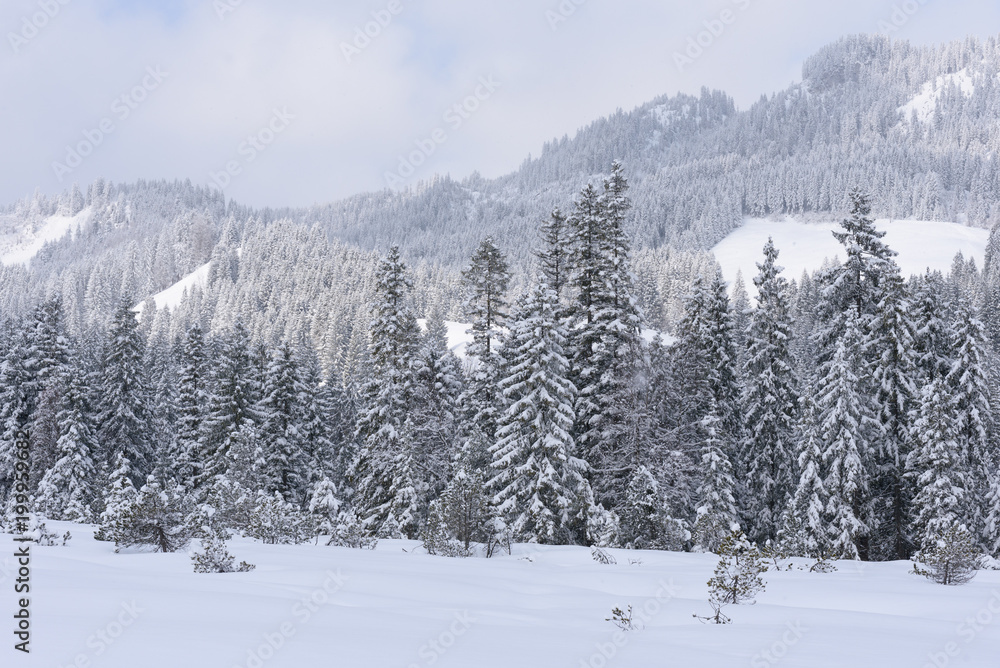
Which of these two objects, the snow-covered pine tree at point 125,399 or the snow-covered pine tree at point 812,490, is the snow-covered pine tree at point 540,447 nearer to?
the snow-covered pine tree at point 812,490

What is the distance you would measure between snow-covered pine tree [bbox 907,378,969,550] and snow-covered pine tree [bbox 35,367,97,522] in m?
38.3

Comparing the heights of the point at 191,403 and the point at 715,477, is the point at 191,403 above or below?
above

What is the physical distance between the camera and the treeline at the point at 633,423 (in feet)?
75.9

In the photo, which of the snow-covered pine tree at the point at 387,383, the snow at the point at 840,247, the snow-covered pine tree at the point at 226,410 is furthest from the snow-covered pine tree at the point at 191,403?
the snow at the point at 840,247

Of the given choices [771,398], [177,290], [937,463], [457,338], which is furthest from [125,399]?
[177,290]

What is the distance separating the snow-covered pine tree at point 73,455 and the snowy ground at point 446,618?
2639 centimetres

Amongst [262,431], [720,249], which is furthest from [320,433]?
[720,249]

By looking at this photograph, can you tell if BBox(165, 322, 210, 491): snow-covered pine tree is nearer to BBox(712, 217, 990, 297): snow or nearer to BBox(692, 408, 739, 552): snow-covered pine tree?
BBox(692, 408, 739, 552): snow-covered pine tree

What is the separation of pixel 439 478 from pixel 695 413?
12741mm

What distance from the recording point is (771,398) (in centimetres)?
2800

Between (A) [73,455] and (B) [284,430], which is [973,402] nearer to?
(B) [284,430]

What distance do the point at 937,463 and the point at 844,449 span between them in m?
3.33

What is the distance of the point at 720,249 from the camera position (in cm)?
19200

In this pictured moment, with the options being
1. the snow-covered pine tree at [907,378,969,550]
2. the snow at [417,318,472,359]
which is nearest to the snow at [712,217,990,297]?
the snow at [417,318,472,359]
